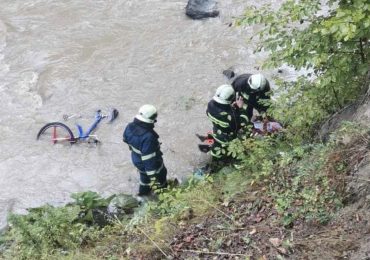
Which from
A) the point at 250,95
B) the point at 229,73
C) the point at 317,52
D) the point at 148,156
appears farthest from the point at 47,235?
the point at 229,73

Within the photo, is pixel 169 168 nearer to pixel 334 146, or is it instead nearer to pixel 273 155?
pixel 273 155

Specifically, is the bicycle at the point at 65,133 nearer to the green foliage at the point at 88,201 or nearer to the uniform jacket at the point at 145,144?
the uniform jacket at the point at 145,144

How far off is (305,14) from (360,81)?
1598 mm

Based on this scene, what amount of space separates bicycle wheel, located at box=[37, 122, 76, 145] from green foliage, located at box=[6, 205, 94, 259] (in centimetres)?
331

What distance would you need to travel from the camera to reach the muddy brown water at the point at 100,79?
898 centimetres

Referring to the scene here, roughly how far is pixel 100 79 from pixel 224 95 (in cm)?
449

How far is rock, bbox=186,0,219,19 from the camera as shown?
12992 mm

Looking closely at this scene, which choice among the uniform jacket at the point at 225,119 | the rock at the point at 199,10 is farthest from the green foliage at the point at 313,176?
the rock at the point at 199,10

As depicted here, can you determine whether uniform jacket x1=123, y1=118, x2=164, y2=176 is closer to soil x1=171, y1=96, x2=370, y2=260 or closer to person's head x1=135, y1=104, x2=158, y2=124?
person's head x1=135, y1=104, x2=158, y2=124

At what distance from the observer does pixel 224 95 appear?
7.60 metres

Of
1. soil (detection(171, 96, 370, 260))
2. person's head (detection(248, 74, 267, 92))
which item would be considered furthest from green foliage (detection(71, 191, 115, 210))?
person's head (detection(248, 74, 267, 92))

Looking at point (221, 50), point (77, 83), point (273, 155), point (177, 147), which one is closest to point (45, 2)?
point (77, 83)

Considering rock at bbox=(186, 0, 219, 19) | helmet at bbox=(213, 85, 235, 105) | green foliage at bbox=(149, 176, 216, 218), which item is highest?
rock at bbox=(186, 0, 219, 19)

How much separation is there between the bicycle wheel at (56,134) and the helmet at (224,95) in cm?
329
